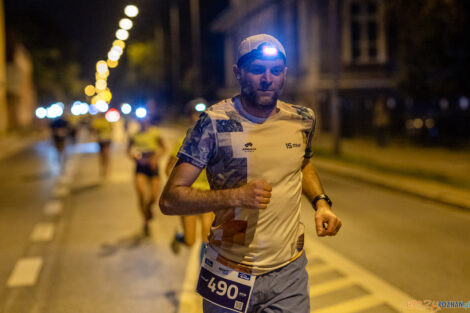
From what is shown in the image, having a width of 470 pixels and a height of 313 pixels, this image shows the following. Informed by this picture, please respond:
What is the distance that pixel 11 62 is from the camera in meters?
52.9

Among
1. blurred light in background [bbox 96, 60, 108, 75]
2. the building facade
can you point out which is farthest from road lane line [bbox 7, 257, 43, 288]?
the building facade

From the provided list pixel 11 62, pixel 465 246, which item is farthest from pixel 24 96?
pixel 465 246

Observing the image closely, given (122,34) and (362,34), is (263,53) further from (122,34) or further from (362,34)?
(362,34)

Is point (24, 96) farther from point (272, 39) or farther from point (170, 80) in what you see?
point (272, 39)

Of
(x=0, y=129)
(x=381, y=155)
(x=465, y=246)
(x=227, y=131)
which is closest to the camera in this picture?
(x=227, y=131)

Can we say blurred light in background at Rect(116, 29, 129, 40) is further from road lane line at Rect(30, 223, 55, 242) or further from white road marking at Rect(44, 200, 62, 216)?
road lane line at Rect(30, 223, 55, 242)

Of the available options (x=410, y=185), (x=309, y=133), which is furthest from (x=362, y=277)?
(x=410, y=185)

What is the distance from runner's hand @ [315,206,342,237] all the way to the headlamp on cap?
2.49ft

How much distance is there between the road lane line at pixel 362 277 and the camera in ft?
16.0

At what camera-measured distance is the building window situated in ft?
101

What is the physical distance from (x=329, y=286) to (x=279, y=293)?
3.00 metres

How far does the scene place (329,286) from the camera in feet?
17.4

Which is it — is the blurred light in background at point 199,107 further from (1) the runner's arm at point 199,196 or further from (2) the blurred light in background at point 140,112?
(1) the runner's arm at point 199,196

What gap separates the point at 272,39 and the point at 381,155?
17135 mm
